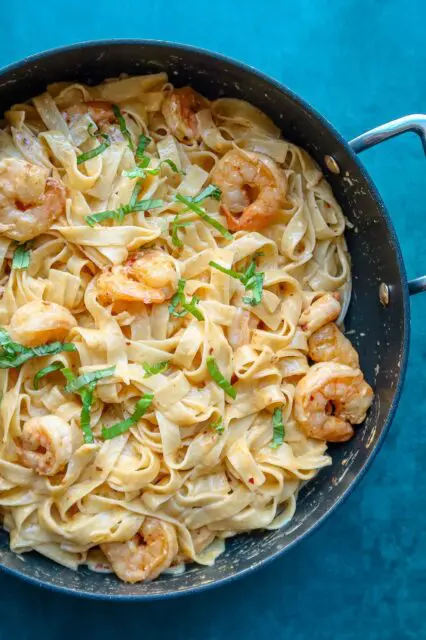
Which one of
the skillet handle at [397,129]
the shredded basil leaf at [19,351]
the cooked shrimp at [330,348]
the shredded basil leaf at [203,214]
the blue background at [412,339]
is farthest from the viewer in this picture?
the blue background at [412,339]

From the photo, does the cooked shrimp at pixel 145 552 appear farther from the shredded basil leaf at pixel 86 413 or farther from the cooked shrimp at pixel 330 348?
the cooked shrimp at pixel 330 348

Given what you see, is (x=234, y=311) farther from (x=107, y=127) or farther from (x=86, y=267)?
(x=107, y=127)

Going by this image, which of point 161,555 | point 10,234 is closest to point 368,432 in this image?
point 161,555

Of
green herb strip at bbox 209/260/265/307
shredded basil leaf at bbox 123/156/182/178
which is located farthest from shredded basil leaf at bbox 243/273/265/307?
shredded basil leaf at bbox 123/156/182/178

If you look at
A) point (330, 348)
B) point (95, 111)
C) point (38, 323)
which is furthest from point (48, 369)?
point (330, 348)

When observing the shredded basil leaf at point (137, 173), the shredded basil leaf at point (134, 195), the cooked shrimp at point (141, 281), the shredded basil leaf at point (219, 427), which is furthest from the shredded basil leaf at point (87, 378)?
the shredded basil leaf at point (137, 173)
